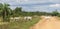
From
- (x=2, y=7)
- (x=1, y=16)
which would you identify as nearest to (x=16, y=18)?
(x=1, y=16)

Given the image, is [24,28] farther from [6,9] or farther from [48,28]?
[6,9]

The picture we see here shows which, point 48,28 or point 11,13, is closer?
point 48,28

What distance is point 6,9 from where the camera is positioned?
698cm

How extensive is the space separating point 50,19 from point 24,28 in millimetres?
2502

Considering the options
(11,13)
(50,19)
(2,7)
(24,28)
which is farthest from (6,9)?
(24,28)

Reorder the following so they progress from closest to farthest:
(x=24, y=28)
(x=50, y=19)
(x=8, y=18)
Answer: (x=24, y=28), (x=8, y=18), (x=50, y=19)

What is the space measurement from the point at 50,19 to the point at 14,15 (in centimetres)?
148

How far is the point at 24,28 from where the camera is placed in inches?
169

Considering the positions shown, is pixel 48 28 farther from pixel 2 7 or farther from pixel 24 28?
pixel 2 7

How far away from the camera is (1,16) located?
240 inches

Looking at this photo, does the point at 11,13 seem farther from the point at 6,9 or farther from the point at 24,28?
the point at 24,28

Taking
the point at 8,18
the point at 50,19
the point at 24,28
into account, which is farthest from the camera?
the point at 50,19

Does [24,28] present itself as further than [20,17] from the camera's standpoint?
No

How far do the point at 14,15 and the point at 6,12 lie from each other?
667 mm
